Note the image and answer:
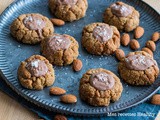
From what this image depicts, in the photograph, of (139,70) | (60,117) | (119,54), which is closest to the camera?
(60,117)

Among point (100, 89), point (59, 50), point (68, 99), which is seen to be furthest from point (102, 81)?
point (59, 50)

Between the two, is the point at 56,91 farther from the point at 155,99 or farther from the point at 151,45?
the point at 151,45

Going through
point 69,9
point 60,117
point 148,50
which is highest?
point 148,50

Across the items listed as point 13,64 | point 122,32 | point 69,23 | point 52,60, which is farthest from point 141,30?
point 13,64

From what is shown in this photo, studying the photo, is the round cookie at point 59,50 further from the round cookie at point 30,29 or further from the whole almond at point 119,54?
the whole almond at point 119,54

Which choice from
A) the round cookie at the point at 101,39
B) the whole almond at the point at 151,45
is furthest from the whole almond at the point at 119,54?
the whole almond at the point at 151,45

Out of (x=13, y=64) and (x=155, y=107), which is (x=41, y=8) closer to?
(x=13, y=64)

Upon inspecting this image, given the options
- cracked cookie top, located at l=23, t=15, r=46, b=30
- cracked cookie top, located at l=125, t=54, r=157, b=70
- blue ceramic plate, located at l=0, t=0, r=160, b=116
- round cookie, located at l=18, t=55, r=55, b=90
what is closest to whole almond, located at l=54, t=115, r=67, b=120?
blue ceramic plate, located at l=0, t=0, r=160, b=116
